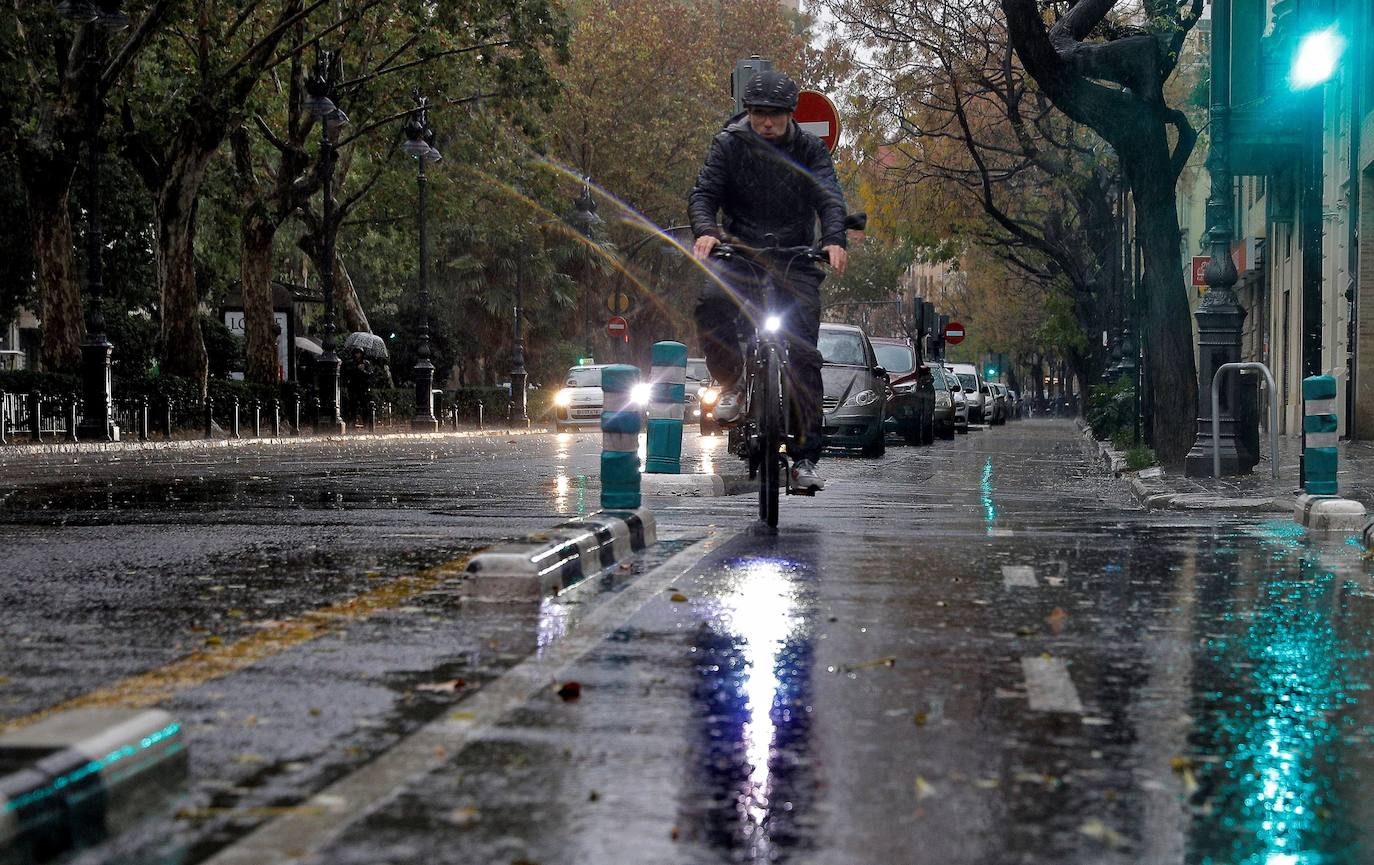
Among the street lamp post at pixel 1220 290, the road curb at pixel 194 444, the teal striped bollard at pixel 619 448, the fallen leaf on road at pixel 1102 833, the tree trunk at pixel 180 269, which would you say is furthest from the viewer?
the tree trunk at pixel 180 269

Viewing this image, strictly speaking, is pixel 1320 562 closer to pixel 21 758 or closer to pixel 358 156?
pixel 21 758

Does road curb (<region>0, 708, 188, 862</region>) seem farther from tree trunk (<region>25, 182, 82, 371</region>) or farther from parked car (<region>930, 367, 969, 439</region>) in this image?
parked car (<region>930, 367, 969, 439</region>)

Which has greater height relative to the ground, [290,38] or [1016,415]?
[290,38]

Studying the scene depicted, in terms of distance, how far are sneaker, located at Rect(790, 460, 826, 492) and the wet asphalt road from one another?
2.31ft

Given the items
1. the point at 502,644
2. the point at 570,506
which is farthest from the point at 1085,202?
the point at 502,644

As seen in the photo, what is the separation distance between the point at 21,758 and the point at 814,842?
1.33m

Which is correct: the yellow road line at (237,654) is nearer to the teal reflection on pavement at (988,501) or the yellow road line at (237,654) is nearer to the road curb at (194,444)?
the teal reflection on pavement at (988,501)

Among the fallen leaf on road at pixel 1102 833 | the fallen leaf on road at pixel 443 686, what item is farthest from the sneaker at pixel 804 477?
the fallen leaf on road at pixel 1102 833

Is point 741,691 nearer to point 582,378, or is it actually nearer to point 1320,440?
point 1320,440

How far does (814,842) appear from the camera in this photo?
11.3ft

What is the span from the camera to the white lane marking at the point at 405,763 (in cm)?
333

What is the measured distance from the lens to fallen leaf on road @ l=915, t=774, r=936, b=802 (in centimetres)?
381

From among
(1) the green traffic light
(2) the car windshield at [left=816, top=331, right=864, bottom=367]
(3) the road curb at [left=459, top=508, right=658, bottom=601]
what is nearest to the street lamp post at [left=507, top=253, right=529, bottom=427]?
(2) the car windshield at [left=816, top=331, right=864, bottom=367]

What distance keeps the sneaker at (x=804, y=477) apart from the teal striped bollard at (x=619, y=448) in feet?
3.41
